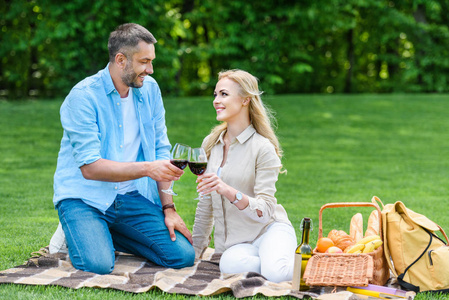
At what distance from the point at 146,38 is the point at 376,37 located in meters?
23.4

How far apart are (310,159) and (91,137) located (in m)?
6.67

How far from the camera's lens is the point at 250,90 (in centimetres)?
445

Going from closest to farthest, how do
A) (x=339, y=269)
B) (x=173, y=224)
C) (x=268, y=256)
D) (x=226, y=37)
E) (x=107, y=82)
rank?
(x=339, y=269), (x=268, y=256), (x=107, y=82), (x=173, y=224), (x=226, y=37)

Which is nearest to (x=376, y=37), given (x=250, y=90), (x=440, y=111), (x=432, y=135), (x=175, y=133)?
(x=440, y=111)

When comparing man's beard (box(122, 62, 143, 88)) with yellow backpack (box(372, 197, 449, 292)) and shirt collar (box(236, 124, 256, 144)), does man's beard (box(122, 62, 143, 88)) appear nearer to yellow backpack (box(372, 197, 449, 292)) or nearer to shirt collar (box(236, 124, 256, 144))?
shirt collar (box(236, 124, 256, 144))

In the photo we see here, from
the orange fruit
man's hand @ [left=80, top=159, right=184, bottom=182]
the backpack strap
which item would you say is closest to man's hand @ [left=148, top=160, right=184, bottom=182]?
man's hand @ [left=80, top=159, right=184, bottom=182]

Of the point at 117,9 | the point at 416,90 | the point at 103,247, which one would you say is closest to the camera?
the point at 103,247

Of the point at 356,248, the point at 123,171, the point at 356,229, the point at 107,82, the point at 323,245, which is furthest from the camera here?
the point at 107,82

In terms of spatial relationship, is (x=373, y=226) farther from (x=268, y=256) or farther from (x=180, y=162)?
(x=180, y=162)

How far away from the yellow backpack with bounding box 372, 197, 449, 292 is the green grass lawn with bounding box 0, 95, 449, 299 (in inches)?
5.4

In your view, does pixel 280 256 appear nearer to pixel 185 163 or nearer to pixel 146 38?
pixel 185 163

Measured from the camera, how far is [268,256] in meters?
4.12

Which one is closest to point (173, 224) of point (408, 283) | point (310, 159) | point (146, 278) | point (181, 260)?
point (181, 260)

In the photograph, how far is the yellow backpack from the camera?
389 cm
